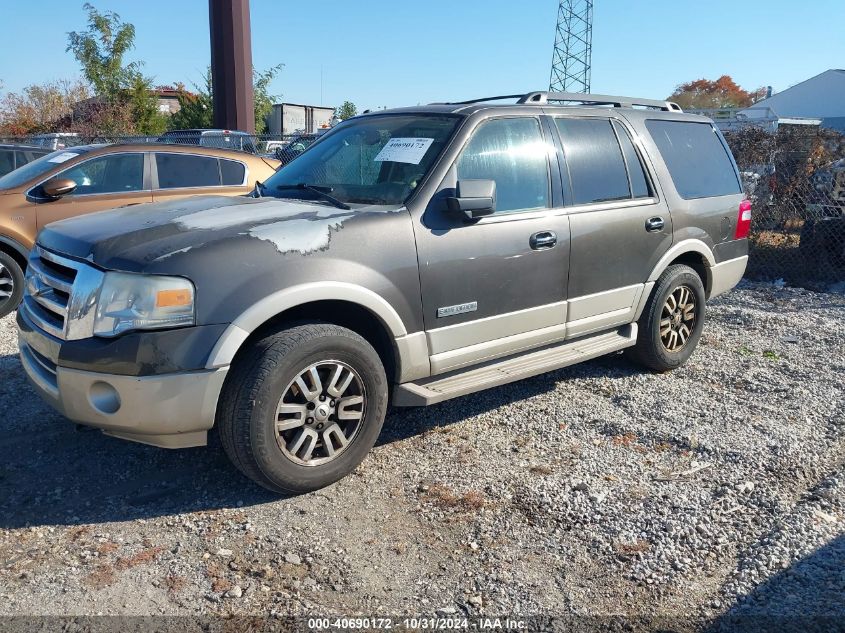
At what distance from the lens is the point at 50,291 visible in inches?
142

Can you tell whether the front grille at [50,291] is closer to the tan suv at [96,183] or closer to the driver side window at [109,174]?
the tan suv at [96,183]

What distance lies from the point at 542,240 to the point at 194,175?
15.1 ft

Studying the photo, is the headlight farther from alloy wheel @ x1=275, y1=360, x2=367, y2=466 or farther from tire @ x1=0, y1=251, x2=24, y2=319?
tire @ x1=0, y1=251, x2=24, y2=319

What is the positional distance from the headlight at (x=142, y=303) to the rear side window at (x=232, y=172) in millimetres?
4772

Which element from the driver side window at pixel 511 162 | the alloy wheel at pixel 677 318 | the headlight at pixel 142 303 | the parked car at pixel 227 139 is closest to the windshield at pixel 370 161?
the driver side window at pixel 511 162

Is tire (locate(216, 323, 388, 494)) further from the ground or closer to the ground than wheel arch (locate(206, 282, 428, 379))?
closer to the ground

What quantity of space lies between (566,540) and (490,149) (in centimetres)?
227

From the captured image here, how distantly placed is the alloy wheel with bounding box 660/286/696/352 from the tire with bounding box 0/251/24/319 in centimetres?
589

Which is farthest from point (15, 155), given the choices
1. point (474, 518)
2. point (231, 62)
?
point (474, 518)

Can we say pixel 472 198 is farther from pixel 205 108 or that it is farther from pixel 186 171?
pixel 205 108

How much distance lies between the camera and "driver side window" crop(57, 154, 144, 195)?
723 centimetres

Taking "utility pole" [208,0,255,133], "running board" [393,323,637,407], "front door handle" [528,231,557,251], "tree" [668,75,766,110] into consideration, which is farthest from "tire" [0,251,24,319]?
"tree" [668,75,766,110]

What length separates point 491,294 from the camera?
4.18m

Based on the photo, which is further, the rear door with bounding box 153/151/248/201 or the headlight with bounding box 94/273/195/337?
the rear door with bounding box 153/151/248/201
